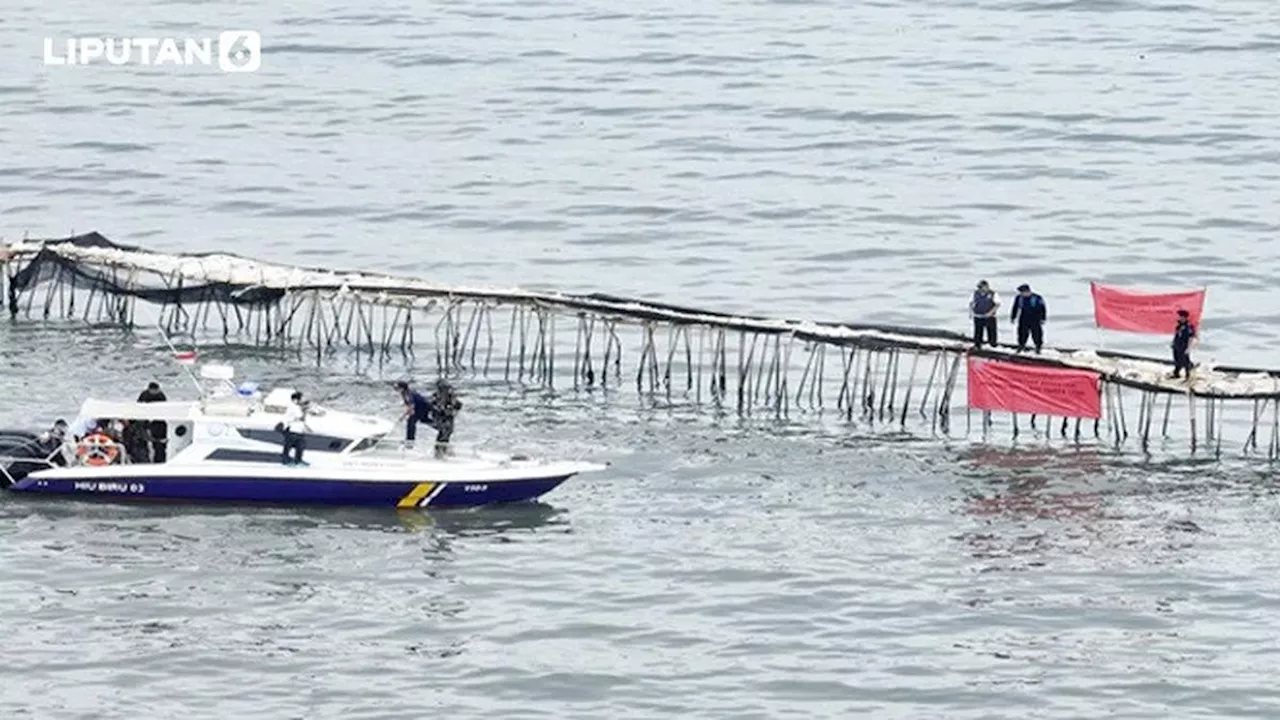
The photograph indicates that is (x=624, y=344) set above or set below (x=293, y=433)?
above

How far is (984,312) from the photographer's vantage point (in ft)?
263

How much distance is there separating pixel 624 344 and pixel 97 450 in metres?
22.5

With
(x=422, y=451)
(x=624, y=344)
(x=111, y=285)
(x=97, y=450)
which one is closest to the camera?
(x=97, y=450)

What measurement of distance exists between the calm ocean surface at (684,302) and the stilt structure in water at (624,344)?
2.08 m

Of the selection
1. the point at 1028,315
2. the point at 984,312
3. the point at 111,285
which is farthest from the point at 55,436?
the point at 1028,315

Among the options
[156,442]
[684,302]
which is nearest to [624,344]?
[684,302]

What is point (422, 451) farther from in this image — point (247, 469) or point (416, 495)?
point (247, 469)

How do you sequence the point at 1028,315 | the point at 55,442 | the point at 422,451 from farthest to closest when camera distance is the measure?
the point at 1028,315
the point at 422,451
the point at 55,442

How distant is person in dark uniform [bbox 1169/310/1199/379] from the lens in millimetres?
78119

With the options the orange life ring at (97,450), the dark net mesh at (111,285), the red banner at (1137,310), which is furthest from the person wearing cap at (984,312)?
the orange life ring at (97,450)

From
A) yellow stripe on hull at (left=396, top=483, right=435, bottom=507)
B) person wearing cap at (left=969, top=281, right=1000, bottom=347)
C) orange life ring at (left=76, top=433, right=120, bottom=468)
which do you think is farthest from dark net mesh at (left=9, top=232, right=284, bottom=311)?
person wearing cap at (left=969, top=281, right=1000, bottom=347)

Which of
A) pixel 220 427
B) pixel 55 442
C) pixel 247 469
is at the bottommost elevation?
pixel 247 469

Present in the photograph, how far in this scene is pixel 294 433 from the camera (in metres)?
72.8

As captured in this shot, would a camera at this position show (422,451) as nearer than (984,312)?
Yes
